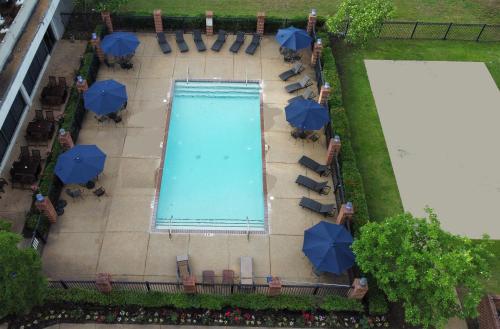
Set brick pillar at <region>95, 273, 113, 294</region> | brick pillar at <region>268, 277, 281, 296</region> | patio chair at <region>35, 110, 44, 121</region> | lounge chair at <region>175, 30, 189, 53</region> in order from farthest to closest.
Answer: lounge chair at <region>175, 30, 189, 53</region> → patio chair at <region>35, 110, 44, 121</region> → brick pillar at <region>268, 277, 281, 296</region> → brick pillar at <region>95, 273, 113, 294</region>

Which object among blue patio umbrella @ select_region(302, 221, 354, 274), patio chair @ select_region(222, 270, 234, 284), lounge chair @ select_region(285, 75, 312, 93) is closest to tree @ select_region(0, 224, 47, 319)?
patio chair @ select_region(222, 270, 234, 284)

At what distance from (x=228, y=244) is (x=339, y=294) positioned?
5.31m

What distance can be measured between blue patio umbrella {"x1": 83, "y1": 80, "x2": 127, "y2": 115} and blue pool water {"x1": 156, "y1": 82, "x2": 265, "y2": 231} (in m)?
3.24

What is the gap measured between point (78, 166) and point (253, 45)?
1416 cm

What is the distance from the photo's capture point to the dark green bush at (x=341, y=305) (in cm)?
1744

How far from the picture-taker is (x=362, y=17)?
84.5 feet

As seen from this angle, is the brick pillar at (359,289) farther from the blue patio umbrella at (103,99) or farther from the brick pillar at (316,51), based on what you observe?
the brick pillar at (316,51)

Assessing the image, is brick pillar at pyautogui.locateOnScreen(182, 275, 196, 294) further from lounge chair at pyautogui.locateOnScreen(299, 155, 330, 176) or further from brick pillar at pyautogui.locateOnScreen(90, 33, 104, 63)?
brick pillar at pyautogui.locateOnScreen(90, 33, 104, 63)

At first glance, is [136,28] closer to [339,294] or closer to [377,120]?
[377,120]

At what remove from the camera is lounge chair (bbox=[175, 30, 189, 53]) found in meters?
27.8

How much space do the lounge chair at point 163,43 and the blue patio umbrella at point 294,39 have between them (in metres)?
7.11

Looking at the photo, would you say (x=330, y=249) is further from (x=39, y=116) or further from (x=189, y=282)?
(x=39, y=116)

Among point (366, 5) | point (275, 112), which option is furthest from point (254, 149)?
point (366, 5)

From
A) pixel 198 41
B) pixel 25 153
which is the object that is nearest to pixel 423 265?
pixel 25 153
